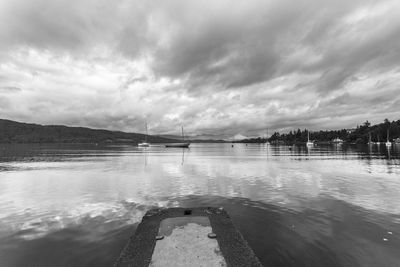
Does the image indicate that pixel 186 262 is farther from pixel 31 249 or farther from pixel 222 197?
pixel 222 197

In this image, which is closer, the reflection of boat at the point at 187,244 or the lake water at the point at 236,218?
the reflection of boat at the point at 187,244

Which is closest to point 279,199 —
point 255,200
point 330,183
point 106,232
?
point 255,200

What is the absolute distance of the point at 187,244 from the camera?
10844 mm

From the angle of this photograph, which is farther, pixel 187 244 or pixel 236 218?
pixel 236 218

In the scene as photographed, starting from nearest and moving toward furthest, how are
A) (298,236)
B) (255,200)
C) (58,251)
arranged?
(58,251) < (298,236) < (255,200)

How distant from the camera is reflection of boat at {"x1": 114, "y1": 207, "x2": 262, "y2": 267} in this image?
959 centimetres

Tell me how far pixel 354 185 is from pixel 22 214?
123ft

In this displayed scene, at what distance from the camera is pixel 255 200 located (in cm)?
2311

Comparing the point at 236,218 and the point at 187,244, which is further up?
the point at 187,244

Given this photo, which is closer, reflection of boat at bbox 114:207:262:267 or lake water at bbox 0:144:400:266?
reflection of boat at bbox 114:207:262:267

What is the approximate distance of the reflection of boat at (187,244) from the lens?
959 centimetres

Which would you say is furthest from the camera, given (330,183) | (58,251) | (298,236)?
(330,183)

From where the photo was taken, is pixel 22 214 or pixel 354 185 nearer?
pixel 22 214

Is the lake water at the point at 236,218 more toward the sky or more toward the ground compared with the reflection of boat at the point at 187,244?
more toward the ground
